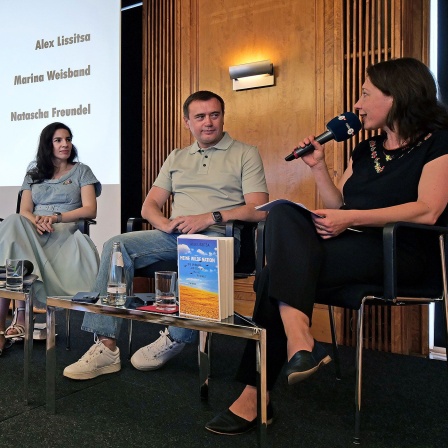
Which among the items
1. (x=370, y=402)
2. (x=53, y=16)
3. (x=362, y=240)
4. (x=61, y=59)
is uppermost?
(x=53, y=16)

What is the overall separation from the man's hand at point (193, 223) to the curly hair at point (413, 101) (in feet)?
3.04

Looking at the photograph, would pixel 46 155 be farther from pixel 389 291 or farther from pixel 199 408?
pixel 389 291

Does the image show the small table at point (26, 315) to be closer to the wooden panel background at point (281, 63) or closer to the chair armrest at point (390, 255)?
the chair armrest at point (390, 255)

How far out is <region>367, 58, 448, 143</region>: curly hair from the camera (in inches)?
71.9

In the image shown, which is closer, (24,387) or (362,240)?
(362,240)

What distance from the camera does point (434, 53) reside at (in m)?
2.90

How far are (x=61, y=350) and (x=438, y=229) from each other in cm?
203

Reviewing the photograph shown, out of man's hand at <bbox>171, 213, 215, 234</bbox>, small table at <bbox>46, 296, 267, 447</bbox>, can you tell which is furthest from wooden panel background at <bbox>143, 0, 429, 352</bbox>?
small table at <bbox>46, 296, 267, 447</bbox>

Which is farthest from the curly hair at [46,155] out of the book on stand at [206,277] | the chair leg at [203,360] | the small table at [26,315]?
the book on stand at [206,277]

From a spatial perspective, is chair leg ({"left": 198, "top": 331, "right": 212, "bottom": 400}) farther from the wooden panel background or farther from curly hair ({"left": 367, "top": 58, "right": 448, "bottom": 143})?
the wooden panel background

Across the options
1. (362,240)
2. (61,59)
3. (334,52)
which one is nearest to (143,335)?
(362,240)

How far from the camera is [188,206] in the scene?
255 cm

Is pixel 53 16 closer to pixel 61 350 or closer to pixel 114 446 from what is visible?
pixel 61 350

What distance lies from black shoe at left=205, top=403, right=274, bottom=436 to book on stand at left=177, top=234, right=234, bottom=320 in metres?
0.38
